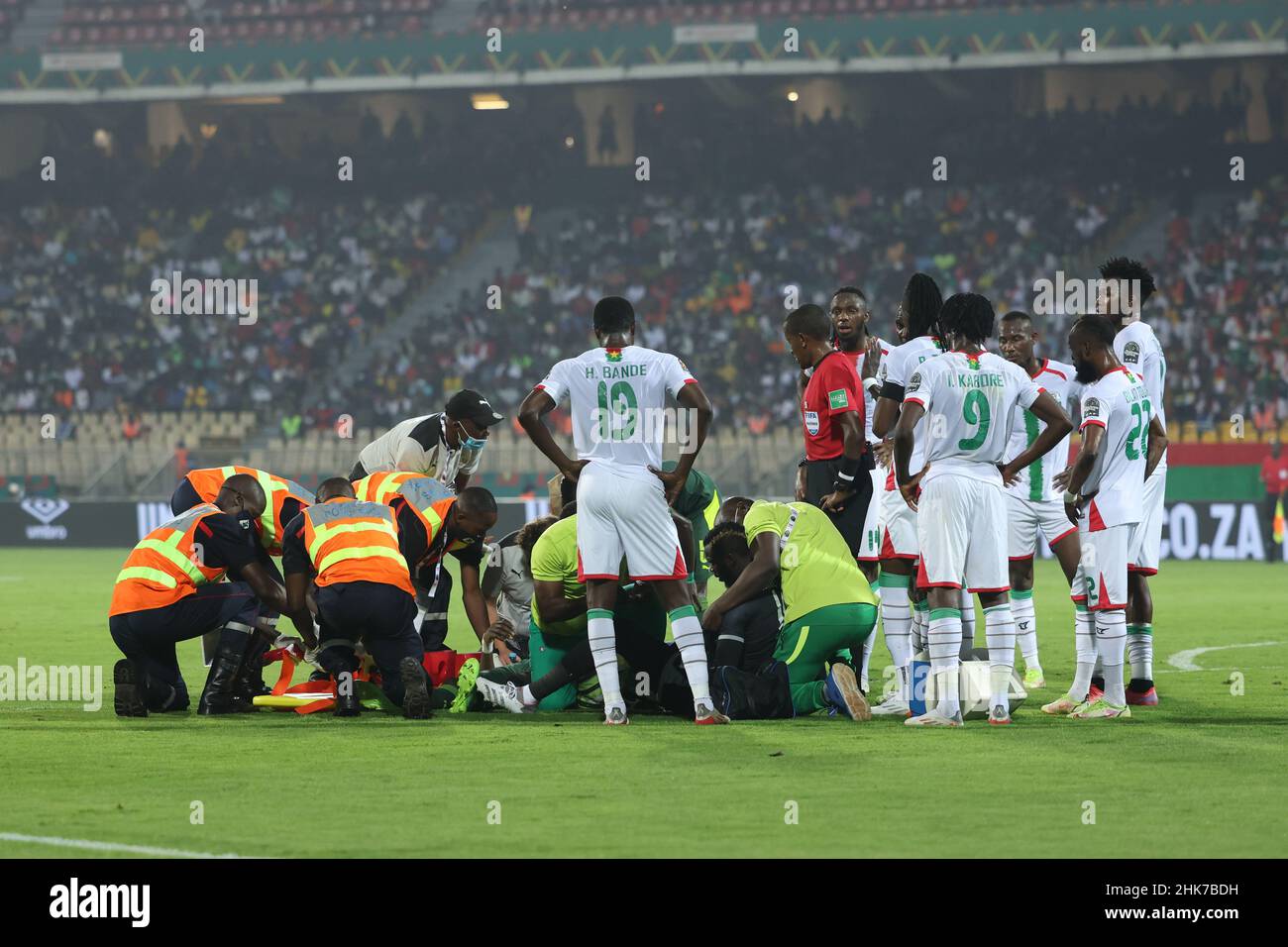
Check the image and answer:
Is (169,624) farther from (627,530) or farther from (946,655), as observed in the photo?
(946,655)

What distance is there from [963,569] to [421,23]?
33.3 meters

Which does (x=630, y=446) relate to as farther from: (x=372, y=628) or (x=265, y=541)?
Answer: (x=265, y=541)

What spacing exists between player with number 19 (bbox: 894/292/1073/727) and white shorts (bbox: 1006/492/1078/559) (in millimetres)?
2154

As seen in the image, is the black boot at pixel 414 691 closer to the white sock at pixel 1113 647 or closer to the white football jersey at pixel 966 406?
the white football jersey at pixel 966 406

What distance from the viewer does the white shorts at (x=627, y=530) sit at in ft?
30.2

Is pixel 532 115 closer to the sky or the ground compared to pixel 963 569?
closer to the sky

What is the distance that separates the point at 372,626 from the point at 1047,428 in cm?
371

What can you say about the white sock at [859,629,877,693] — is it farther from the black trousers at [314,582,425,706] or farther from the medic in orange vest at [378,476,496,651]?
the black trousers at [314,582,425,706]

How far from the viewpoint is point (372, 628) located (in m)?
9.60

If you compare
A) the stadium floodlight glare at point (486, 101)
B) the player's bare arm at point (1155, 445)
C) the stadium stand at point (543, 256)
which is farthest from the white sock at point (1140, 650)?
the stadium floodlight glare at point (486, 101)

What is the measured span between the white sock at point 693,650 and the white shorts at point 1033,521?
9.47 feet
